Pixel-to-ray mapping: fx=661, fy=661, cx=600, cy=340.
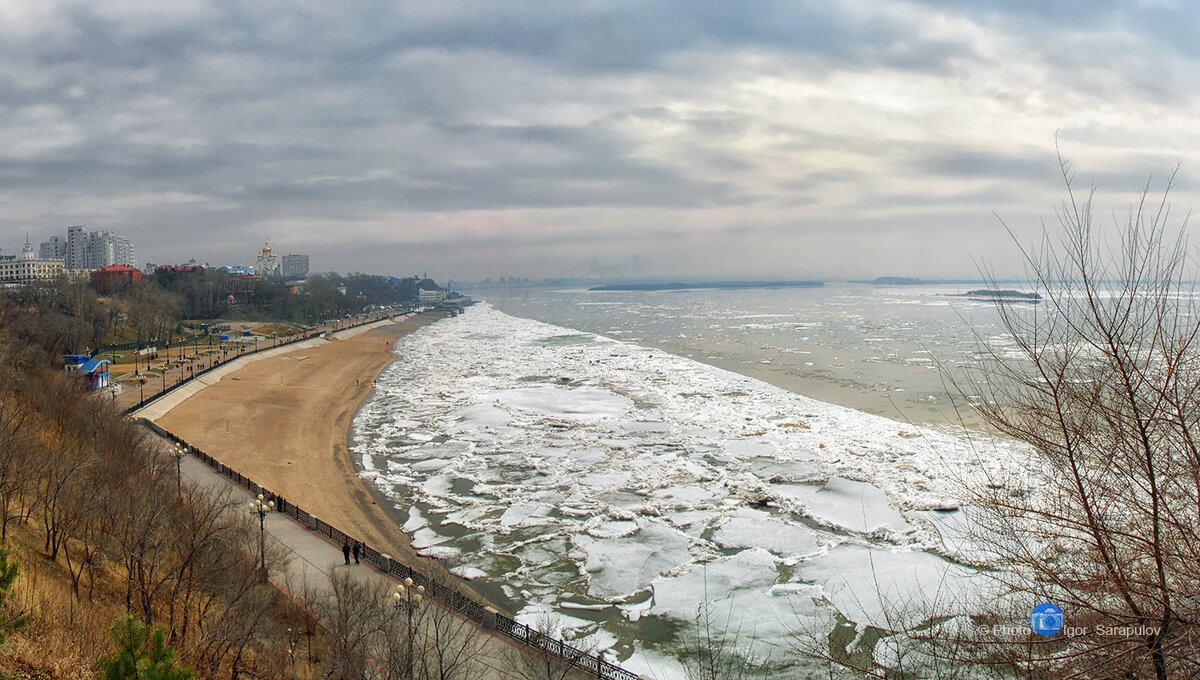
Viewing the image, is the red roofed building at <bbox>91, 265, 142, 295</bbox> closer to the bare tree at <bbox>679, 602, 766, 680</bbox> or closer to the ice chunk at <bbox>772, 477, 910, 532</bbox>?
the ice chunk at <bbox>772, 477, 910, 532</bbox>

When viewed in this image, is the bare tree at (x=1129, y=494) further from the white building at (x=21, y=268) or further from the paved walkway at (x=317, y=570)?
the white building at (x=21, y=268)

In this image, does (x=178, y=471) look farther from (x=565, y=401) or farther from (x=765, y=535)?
(x=565, y=401)

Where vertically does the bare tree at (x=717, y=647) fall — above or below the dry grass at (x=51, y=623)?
below

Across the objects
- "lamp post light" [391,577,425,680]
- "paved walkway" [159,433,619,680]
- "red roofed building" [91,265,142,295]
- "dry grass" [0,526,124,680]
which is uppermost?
"red roofed building" [91,265,142,295]

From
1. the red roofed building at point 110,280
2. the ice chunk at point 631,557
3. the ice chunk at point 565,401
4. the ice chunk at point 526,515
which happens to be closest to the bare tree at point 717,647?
the ice chunk at point 631,557

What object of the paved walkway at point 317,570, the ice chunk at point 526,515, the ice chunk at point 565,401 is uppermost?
the ice chunk at point 565,401

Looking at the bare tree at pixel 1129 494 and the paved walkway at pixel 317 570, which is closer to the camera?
the bare tree at pixel 1129 494

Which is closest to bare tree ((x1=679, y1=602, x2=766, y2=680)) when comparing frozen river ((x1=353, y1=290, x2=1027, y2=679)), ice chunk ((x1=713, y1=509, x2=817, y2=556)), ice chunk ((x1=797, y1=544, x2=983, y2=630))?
frozen river ((x1=353, y1=290, x2=1027, y2=679))
